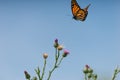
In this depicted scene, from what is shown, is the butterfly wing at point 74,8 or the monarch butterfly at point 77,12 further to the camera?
the butterfly wing at point 74,8

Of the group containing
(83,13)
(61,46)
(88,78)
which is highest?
(83,13)

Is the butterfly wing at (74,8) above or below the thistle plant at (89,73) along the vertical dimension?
above

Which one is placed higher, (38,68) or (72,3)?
(72,3)

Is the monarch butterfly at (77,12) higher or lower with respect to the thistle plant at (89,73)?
higher

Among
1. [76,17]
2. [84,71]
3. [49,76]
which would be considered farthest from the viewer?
[76,17]

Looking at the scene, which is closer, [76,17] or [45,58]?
[45,58]

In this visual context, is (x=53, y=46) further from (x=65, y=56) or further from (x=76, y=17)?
(x=76, y=17)

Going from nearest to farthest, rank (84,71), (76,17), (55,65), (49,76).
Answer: (49,76), (55,65), (84,71), (76,17)

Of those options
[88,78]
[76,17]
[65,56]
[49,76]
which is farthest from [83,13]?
[49,76]

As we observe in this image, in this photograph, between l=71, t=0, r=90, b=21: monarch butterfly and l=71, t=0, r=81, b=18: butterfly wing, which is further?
l=71, t=0, r=81, b=18: butterfly wing

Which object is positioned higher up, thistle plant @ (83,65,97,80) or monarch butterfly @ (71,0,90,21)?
monarch butterfly @ (71,0,90,21)

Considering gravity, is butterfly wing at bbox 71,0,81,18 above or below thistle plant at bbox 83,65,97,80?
above
